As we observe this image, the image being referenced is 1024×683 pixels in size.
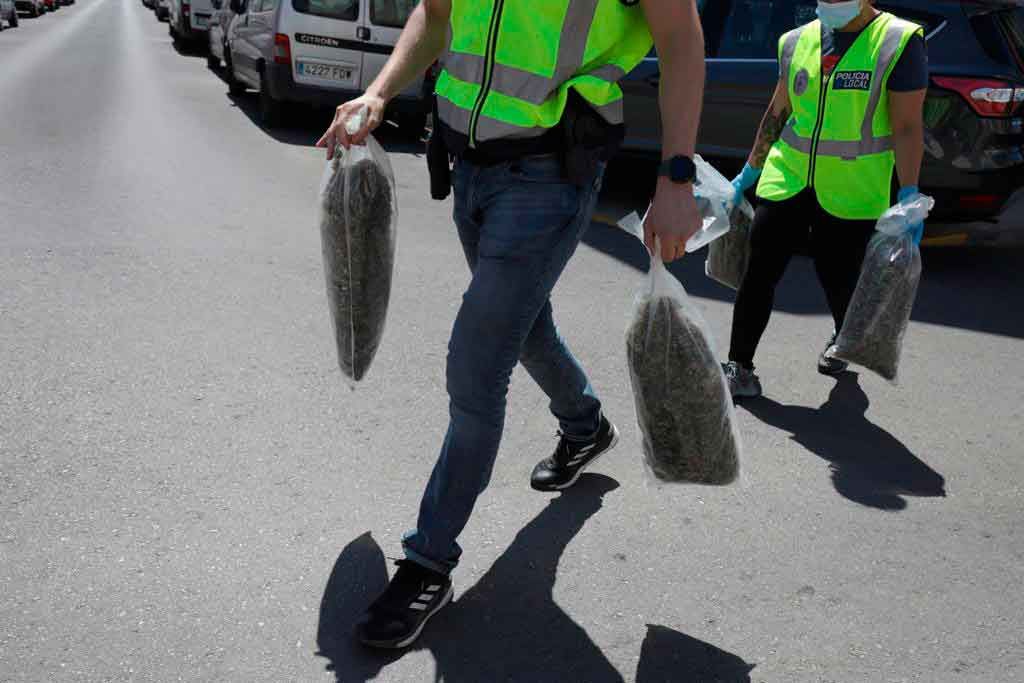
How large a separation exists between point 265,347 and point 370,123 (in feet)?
6.61

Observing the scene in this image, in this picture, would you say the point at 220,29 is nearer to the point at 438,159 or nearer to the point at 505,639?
the point at 438,159

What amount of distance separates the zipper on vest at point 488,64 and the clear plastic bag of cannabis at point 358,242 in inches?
18.4

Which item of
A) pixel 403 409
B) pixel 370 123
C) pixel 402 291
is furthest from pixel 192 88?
pixel 370 123

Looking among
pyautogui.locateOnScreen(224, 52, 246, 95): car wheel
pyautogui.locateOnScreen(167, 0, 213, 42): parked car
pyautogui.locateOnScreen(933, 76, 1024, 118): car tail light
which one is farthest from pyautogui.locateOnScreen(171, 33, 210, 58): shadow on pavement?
pyautogui.locateOnScreen(933, 76, 1024, 118): car tail light

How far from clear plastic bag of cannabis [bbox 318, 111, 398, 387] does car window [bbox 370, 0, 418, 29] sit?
854cm

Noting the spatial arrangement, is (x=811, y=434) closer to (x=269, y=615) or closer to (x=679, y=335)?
(x=679, y=335)

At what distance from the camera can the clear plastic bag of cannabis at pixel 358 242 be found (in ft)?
9.92

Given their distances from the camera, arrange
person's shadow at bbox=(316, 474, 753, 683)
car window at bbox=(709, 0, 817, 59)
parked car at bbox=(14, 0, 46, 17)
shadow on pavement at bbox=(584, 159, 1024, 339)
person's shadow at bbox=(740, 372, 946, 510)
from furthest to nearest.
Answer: parked car at bbox=(14, 0, 46, 17), car window at bbox=(709, 0, 817, 59), shadow on pavement at bbox=(584, 159, 1024, 339), person's shadow at bbox=(740, 372, 946, 510), person's shadow at bbox=(316, 474, 753, 683)

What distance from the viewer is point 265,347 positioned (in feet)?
15.1

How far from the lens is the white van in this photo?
11.0 metres

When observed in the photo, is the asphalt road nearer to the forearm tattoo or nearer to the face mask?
the forearm tattoo

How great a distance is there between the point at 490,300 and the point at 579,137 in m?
0.42

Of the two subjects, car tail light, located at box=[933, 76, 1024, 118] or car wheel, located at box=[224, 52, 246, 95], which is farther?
car wheel, located at box=[224, 52, 246, 95]

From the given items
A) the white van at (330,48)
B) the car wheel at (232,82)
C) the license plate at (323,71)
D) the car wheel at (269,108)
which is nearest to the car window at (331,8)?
the white van at (330,48)
